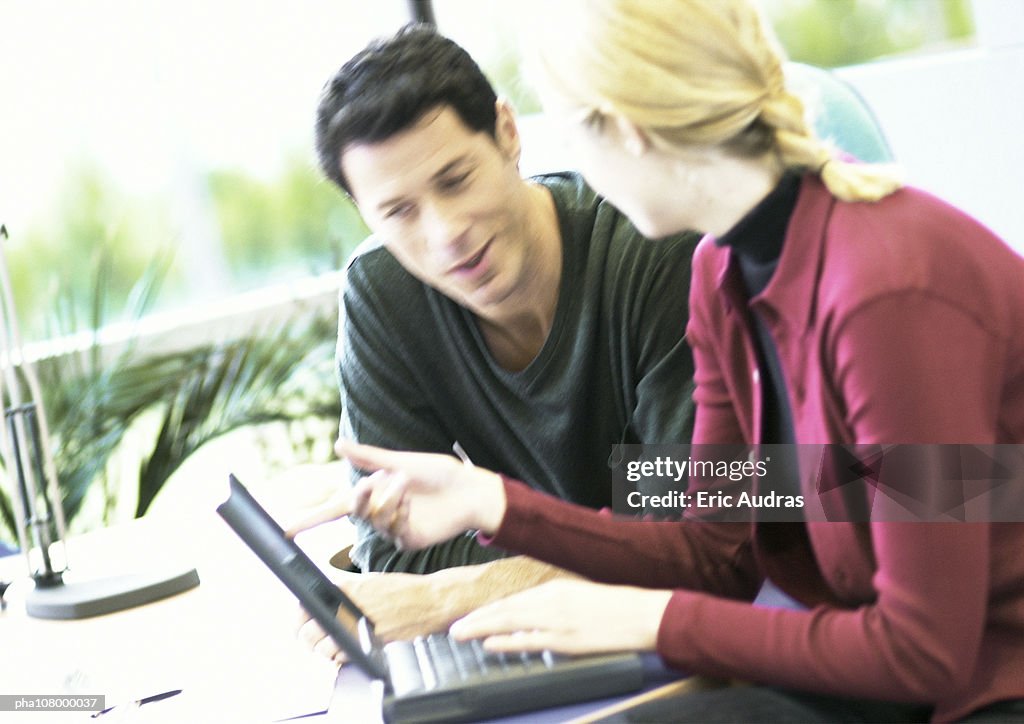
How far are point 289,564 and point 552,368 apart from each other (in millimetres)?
554

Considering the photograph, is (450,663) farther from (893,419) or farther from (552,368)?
(552,368)

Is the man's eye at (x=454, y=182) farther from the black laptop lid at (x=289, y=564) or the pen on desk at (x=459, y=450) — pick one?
the black laptop lid at (x=289, y=564)

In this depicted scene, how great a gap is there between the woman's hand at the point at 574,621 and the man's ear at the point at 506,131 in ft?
2.43

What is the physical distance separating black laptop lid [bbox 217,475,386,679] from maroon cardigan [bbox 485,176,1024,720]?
0.30m

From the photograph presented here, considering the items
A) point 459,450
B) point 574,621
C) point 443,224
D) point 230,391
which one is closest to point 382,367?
point 459,450

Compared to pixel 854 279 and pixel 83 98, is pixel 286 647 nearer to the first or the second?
pixel 854 279

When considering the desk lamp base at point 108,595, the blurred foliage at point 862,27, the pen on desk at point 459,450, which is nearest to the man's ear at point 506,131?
the pen on desk at point 459,450

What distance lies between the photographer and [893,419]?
0.94m

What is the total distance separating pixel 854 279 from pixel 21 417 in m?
1.23

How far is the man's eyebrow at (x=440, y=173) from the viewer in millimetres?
1534

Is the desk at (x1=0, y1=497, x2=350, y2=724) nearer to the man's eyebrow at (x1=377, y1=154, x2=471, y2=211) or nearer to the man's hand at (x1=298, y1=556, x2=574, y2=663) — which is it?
the man's hand at (x1=298, y1=556, x2=574, y2=663)

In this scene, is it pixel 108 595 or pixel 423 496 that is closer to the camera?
pixel 423 496

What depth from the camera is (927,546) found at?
936 mm

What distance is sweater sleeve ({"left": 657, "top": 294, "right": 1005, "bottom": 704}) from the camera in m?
0.93
